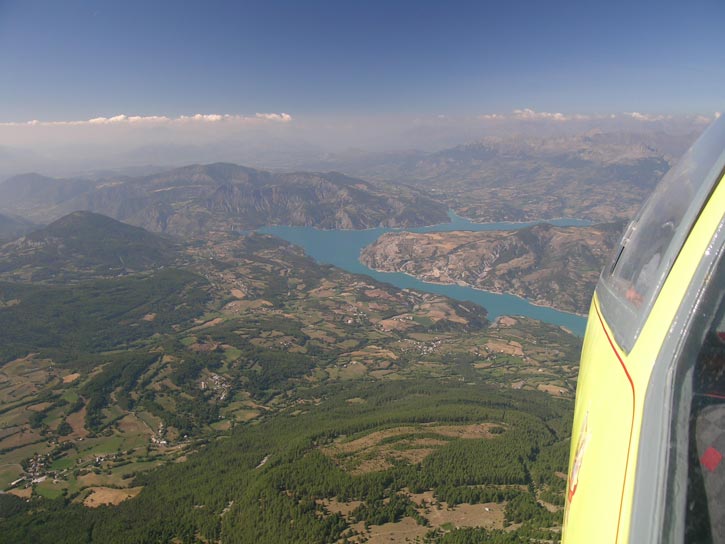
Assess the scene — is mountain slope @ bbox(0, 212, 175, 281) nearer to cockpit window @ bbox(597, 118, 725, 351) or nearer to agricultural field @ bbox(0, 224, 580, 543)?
agricultural field @ bbox(0, 224, 580, 543)

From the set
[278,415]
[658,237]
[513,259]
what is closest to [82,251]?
[278,415]

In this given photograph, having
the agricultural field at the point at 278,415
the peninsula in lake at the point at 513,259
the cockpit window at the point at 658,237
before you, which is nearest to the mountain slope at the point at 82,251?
the agricultural field at the point at 278,415

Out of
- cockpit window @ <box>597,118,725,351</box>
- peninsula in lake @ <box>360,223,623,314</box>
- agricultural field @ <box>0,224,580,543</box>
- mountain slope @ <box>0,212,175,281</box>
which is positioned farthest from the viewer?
mountain slope @ <box>0,212,175,281</box>

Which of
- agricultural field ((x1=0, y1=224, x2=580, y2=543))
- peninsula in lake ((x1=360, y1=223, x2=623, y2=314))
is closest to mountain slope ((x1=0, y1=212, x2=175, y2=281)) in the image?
agricultural field ((x1=0, y1=224, x2=580, y2=543))

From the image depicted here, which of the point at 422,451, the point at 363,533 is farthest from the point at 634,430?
the point at 422,451

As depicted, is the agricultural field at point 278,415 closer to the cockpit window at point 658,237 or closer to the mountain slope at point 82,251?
the mountain slope at point 82,251

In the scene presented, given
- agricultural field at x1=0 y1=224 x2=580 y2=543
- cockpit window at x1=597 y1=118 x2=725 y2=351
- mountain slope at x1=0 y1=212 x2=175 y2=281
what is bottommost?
agricultural field at x1=0 y1=224 x2=580 y2=543

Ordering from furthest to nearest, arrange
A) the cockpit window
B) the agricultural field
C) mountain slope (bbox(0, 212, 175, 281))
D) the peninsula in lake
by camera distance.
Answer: mountain slope (bbox(0, 212, 175, 281)) → the peninsula in lake → the agricultural field → the cockpit window
